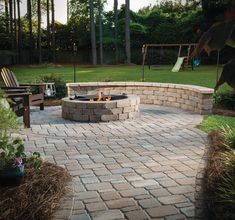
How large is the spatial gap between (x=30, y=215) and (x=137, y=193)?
1043 mm

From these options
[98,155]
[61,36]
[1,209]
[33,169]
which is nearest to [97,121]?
[98,155]

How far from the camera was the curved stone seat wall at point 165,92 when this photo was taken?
7.77 m

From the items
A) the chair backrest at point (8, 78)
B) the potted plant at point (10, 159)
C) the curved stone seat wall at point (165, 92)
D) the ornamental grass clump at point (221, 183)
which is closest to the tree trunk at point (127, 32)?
the curved stone seat wall at point (165, 92)

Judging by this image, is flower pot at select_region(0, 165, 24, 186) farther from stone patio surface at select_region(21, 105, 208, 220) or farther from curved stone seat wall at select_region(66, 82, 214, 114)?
curved stone seat wall at select_region(66, 82, 214, 114)

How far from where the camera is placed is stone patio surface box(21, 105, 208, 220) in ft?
10.2

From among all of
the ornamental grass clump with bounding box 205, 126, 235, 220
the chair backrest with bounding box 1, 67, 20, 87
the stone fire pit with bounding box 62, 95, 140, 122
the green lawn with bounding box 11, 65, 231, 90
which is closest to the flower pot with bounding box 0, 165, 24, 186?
the ornamental grass clump with bounding box 205, 126, 235, 220

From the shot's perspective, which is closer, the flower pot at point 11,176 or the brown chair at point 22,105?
the flower pot at point 11,176

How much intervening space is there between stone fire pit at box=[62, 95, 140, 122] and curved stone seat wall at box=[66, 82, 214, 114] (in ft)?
4.93

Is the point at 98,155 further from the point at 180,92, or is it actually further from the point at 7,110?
the point at 180,92

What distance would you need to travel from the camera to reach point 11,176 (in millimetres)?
3221

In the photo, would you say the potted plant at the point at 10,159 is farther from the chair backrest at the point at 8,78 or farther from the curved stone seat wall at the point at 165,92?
the curved stone seat wall at the point at 165,92

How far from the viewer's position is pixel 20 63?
27.2 m

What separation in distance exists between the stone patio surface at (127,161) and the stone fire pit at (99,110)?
0.18m

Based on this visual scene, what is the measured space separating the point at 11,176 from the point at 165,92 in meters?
6.27
